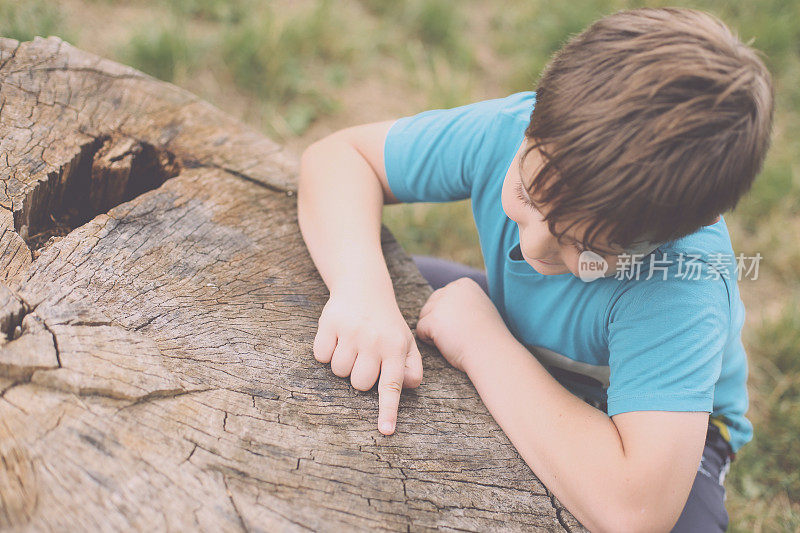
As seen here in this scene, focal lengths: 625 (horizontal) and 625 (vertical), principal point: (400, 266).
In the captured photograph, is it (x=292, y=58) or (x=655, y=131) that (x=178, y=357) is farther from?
(x=292, y=58)

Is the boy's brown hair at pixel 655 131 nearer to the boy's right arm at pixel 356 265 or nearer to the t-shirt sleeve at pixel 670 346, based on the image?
the t-shirt sleeve at pixel 670 346

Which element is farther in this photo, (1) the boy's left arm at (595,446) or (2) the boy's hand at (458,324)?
(2) the boy's hand at (458,324)

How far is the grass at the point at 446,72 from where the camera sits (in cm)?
233

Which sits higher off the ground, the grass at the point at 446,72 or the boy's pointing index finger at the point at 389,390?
the boy's pointing index finger at the point at 389,390

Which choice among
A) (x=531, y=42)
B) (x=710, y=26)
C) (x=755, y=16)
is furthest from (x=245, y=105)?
(x=755, y=16)

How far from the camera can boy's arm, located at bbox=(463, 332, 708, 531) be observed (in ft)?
3.55

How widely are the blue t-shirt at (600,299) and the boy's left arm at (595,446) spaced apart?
0.04 metres

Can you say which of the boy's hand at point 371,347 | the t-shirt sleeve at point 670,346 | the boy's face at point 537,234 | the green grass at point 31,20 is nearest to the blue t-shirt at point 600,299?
the t-shirt sleeve at point 670,346

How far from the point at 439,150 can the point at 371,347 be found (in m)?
0.54

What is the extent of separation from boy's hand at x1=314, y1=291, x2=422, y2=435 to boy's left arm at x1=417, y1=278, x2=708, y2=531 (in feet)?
0.55

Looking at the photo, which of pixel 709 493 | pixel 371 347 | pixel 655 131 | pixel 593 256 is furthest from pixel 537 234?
pixel 709 493

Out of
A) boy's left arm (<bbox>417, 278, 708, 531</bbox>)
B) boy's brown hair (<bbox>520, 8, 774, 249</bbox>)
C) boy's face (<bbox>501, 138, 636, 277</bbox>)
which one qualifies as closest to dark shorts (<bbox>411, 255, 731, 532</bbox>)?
boy's left arm (<bbox>417, 278, 708, 531</bbox>)

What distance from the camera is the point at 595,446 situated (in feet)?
3.71

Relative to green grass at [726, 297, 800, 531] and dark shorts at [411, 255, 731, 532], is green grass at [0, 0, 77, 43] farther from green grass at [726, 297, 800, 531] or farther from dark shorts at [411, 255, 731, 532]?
green grass at [726, 297, 800, 531]
